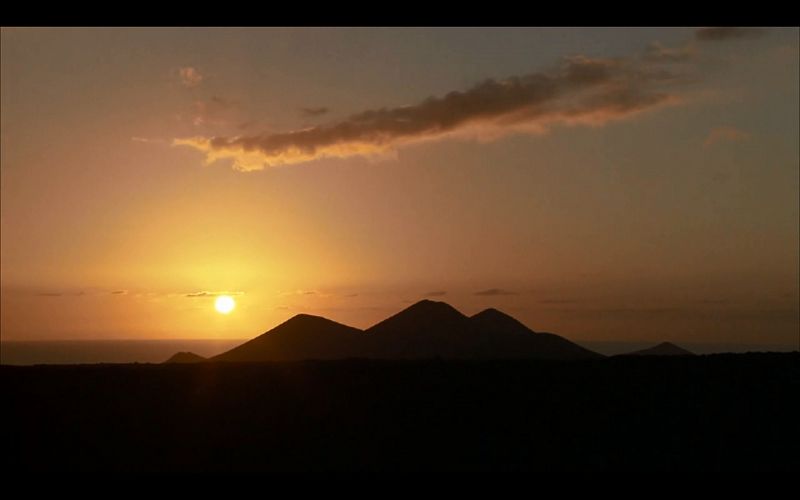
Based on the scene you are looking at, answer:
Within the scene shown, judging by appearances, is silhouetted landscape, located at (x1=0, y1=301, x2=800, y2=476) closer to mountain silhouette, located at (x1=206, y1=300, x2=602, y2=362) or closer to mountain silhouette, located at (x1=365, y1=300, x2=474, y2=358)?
mountain silhouette, located at (x1=206, y1=300, x2=602, y2=362)

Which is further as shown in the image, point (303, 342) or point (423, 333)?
point (423, 333)

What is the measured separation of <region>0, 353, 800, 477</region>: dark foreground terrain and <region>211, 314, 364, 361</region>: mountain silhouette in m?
Answer: 10.9

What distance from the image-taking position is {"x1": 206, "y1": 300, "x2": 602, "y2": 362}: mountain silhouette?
28.3 m

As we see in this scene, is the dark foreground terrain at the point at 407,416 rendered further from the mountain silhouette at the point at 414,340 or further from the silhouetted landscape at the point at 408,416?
the mountain silhouette at the point at 414,340

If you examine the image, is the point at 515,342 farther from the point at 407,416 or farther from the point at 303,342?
the point at 407,416

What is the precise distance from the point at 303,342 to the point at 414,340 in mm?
4152

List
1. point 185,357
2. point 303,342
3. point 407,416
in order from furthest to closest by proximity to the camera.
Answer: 1. point 303,342
2. point 185,357
3. point 407,416

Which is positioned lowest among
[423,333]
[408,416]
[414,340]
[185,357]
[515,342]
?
[408,416]

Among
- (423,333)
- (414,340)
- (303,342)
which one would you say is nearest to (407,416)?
(303,342)

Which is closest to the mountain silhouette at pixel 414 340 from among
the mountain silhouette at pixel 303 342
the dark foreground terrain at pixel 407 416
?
the mountain silhouette at pixel 303 342

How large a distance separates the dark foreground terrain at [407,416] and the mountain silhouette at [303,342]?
35.7 ft

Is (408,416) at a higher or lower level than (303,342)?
lower

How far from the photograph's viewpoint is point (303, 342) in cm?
2920

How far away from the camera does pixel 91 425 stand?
Answer: 13930mm
